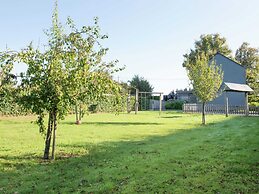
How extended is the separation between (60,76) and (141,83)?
4933cm

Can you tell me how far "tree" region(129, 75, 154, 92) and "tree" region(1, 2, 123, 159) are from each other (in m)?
48.1

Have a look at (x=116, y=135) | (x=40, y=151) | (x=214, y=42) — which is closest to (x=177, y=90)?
(x=214, y=42)

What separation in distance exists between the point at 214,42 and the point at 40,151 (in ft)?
205

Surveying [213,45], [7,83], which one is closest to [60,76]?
[7,83]

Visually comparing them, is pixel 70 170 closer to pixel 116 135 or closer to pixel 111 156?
pixel 111 156

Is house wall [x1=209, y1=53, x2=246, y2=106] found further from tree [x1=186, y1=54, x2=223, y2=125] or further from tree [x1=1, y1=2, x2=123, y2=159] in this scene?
tree [x1=1, y1=2, x2=123, y2=159]

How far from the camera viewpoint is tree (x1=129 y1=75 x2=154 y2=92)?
58628 mm

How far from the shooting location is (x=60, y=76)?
9875 mm

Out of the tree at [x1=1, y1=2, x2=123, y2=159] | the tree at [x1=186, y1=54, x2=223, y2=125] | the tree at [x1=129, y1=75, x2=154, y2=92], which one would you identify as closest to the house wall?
the tree at [x1=129, y1=75, x2=154, y2=92]

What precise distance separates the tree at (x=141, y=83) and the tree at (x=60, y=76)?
48.1 meters

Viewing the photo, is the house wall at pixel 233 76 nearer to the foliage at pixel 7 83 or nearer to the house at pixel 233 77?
the house at pixel 233 77

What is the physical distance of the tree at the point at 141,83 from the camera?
58.6 metres

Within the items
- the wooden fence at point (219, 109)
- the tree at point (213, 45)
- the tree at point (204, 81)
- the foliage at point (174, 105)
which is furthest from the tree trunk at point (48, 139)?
the tree at point (213, 45)

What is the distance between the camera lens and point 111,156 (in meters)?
10.2
